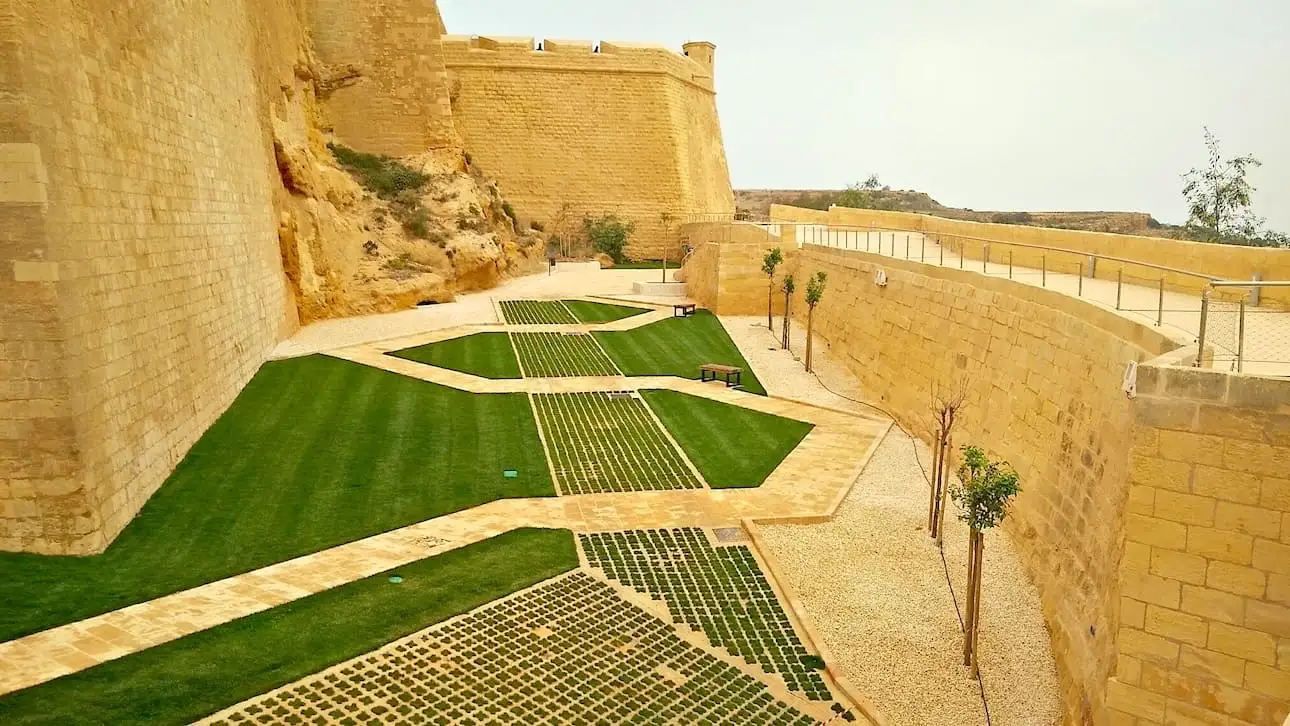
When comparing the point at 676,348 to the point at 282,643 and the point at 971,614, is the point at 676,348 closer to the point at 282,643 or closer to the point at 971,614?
the point at 971,614

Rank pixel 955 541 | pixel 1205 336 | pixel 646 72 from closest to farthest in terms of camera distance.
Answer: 1. pixel 1205 336
2. pixel 955 541
3. pixel 646 72

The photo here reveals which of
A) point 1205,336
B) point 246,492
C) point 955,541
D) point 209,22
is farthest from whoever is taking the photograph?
point 209,22

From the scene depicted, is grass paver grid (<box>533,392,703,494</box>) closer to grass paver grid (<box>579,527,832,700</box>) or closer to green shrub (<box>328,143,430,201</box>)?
grass paver grid (<box>579,527,832,700</box>)

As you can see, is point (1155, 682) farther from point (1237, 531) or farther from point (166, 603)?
point (166, 603)

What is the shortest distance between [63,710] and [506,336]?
15.2m

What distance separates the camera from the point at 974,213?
38031 mm

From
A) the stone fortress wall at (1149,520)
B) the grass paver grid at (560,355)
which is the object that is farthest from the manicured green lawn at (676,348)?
the stone fortress wall at (1149,520)

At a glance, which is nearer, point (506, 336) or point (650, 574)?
point (650, 574)

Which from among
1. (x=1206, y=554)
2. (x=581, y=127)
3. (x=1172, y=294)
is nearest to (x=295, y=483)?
(x=1206, y=554)

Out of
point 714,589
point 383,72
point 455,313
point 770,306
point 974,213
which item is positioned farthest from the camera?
point 974,213

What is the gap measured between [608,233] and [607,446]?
78.8ft

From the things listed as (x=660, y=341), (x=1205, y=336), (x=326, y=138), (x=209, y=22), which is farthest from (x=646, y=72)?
(x=1205, y=336)

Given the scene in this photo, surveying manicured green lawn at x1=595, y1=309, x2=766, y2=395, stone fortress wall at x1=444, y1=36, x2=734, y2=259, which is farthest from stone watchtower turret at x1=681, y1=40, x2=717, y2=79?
manicured green lawn at x1=595, y1=309, x2=766, y2=395

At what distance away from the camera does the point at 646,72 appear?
119 ft
